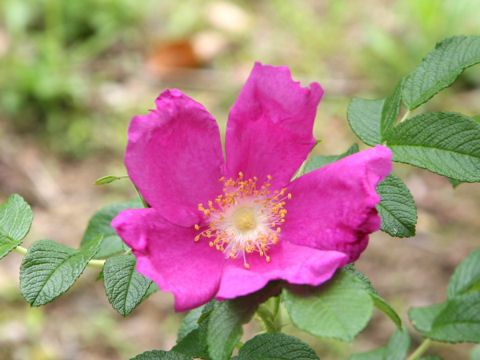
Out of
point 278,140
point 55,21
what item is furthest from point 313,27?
point 278,140

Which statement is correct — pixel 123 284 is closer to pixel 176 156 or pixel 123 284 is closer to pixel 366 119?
pixel 176 156

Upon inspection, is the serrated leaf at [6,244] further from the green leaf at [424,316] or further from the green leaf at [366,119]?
the green leaf at [424,316]

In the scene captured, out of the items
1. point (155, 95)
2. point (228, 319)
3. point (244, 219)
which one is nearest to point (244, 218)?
point (244, 219)

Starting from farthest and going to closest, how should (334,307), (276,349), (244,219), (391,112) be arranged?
(244,219), (391,112), (276,349), (334,307)

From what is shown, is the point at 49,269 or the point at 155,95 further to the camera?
the point at 155,95

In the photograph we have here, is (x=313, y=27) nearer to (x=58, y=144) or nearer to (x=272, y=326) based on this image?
(x=58, y=144)

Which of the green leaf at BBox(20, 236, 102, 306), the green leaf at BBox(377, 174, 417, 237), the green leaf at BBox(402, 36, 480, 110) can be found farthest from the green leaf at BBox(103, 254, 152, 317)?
the green leaf at BBox(402, 36, 480, 110)

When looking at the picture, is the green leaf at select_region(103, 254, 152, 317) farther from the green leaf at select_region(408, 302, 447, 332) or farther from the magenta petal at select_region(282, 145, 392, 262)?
the green leaf at select_region(408, 302, 447, 332)
